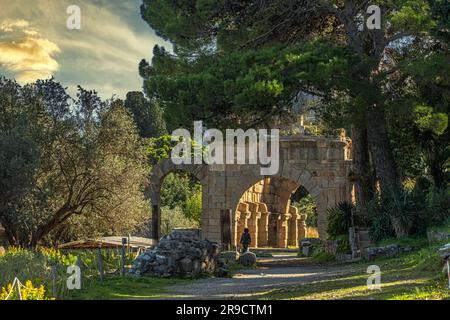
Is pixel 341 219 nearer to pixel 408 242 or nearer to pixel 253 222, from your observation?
pixel 408 242

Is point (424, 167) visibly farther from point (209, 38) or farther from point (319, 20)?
point (209, 38)

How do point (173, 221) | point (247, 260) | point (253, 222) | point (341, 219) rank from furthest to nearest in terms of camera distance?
point (173, 221) → point (253, 222) → point (341, 219) → point (247, 260)

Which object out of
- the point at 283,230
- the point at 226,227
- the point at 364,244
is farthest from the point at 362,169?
the point at 283,230

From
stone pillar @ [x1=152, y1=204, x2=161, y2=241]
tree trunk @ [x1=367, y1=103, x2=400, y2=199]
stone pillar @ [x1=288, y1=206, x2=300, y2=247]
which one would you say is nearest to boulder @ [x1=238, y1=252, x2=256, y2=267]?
tree trunk @ [x1=367, y1=103, x2=400, y2=199]

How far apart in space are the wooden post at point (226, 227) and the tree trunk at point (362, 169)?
263 inches

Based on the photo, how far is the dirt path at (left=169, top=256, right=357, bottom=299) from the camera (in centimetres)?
1595

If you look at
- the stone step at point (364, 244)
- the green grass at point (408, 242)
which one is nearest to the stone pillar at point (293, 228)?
the stone step at point (364, 244)

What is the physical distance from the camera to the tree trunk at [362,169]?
2747 cm

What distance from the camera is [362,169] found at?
27547 mm

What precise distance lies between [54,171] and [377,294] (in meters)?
17.0

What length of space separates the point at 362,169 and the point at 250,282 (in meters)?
9.86

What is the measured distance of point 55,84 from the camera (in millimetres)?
27750

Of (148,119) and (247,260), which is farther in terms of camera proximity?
(148,119)

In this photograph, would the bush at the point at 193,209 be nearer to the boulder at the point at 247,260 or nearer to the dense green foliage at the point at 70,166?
the dense green foliage at the point at 70,166
